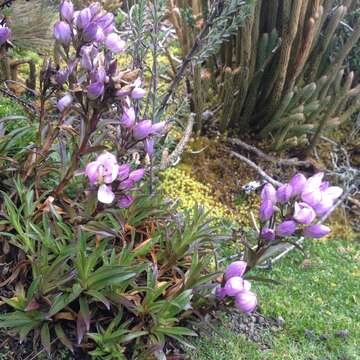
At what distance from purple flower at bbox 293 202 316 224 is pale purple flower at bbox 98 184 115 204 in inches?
25.7

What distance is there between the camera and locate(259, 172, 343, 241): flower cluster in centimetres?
195

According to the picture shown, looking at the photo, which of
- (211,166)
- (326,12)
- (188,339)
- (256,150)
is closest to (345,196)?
(256,150)

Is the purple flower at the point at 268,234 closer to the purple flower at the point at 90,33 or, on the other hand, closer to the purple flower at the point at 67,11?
the purple flower at the point at 90,33

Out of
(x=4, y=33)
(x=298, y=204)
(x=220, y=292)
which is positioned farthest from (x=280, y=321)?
(x=4, y=33)

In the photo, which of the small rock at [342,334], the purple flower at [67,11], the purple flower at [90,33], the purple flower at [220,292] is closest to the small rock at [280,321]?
the small rock at [342,334]

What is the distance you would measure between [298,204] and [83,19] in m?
1.04

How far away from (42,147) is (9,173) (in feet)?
0.66

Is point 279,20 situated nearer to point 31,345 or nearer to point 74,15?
point 74,15

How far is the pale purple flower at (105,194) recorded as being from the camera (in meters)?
1.80

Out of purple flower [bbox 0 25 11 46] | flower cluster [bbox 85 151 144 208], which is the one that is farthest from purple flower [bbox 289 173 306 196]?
purple flower [bbox 0 25 11 46]

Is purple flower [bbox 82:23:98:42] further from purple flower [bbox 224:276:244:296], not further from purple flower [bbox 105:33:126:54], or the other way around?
purple flower [bbox 224:276:244:296]

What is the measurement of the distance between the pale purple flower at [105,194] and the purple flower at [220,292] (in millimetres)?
609

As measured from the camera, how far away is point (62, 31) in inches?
80.8

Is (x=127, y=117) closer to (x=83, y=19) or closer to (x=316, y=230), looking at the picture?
(x=83, y=19)
